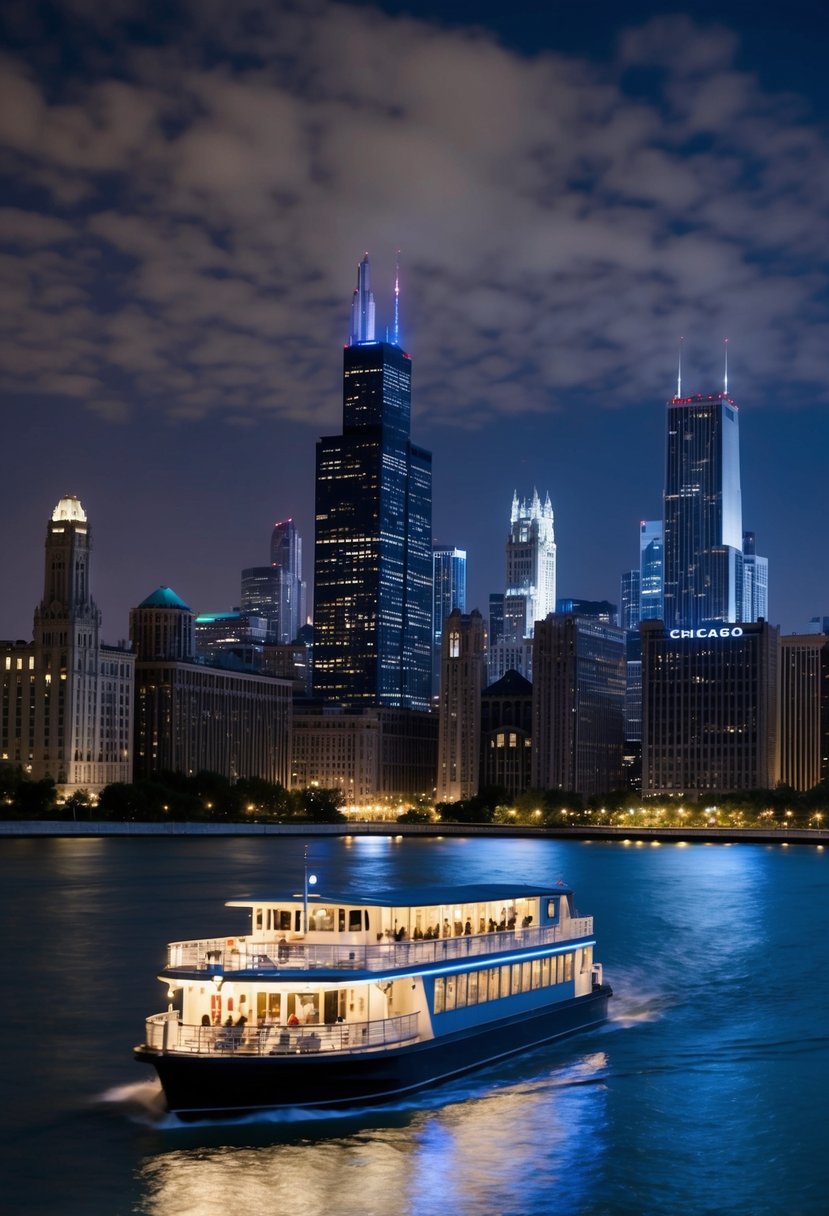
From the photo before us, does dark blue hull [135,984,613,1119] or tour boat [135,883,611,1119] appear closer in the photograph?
dark blue hull [135,984,613,1119]

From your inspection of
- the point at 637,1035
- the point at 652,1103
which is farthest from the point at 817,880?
the point at 652,1103

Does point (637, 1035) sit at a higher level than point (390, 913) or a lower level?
lower

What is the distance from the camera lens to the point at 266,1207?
126 feet

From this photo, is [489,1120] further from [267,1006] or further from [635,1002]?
[635,1002]

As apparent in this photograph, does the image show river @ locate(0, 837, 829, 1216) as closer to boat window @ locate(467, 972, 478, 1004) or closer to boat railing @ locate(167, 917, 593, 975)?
boat window @ locate(467, 972, 478, 1004)

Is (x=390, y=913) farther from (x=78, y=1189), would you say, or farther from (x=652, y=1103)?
(x=78, y=1189)

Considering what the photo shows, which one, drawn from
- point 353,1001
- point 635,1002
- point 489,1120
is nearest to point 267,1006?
point 353,1001

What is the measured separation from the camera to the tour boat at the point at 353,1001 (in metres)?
43.7

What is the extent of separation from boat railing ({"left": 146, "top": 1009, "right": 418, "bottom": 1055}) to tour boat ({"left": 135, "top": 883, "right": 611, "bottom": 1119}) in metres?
0.04

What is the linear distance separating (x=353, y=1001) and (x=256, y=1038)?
3518mm

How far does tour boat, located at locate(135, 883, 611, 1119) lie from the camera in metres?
43.7

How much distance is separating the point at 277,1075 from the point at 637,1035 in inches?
765

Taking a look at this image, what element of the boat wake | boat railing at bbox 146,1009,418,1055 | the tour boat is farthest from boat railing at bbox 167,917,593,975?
the boat wake

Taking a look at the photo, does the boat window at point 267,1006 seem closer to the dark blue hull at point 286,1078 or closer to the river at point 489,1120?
Result: the dark blue hull at point 286,1078
